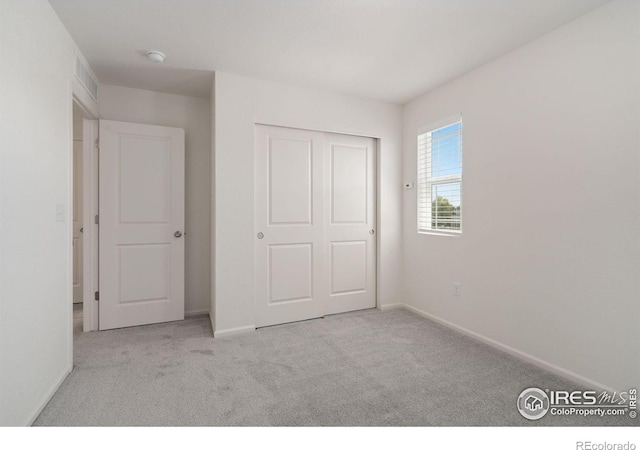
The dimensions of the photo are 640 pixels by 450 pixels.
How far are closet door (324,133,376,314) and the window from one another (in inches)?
23.1

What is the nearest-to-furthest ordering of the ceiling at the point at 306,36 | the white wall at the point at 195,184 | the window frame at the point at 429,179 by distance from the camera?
the ceiling at the point at 306,36 < the window frame at the point at 429,179 < the white wall at the point at 195,184

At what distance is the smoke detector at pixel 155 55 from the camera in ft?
8.42

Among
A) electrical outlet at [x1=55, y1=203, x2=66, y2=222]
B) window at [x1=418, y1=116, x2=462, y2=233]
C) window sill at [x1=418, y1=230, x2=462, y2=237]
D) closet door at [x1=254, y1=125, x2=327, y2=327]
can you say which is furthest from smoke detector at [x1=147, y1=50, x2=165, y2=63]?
window sill at [x1=418, y1=230, x2=462, y2=237]

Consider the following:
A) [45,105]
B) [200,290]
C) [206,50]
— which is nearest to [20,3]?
[45,105]

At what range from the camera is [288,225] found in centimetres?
337

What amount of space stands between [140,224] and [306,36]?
2482 mm

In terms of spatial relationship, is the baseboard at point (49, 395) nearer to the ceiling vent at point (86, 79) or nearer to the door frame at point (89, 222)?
the door frame at point (89, 222)

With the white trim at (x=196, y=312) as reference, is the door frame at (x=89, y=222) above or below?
above

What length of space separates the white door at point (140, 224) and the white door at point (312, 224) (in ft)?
3.18

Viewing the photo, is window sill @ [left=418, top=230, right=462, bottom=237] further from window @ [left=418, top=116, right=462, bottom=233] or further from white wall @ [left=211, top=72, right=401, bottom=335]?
white wall @ [left=211, top=72, right=401, bottom=335]

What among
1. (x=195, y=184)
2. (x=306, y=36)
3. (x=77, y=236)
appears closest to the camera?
(x=306, y=36)

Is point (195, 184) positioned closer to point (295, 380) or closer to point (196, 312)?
point (196, 312)

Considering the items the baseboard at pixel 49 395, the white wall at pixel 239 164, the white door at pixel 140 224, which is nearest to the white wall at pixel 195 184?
the white door at pixel 140 224

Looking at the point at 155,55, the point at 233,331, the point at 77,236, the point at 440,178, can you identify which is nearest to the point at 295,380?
the point at 233,331
